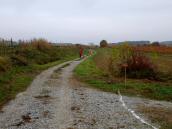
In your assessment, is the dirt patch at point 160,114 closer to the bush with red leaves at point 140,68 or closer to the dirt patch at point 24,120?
the dirt patch at point 24,120

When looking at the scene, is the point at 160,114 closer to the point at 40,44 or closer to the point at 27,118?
the point at 27,118

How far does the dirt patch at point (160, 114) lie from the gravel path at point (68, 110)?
0.27 m

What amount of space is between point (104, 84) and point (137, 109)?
21.3 ft

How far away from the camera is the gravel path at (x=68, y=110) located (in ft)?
29.2

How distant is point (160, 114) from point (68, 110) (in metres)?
3.17

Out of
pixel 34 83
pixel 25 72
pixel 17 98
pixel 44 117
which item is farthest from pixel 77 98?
pixel 25 72

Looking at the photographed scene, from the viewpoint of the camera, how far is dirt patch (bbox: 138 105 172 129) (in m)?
9.02

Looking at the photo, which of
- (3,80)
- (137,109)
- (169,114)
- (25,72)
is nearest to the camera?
(169,114)

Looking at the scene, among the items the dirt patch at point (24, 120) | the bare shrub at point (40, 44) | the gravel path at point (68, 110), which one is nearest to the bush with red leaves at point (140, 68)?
the gravel path at point (68, 110)

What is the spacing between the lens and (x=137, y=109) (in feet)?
36.8

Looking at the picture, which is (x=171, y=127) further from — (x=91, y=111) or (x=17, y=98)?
(x=17, y=98)

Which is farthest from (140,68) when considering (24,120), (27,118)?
(24,120)

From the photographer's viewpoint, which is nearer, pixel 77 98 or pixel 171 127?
pixel 171 127

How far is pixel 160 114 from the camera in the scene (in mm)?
10305
